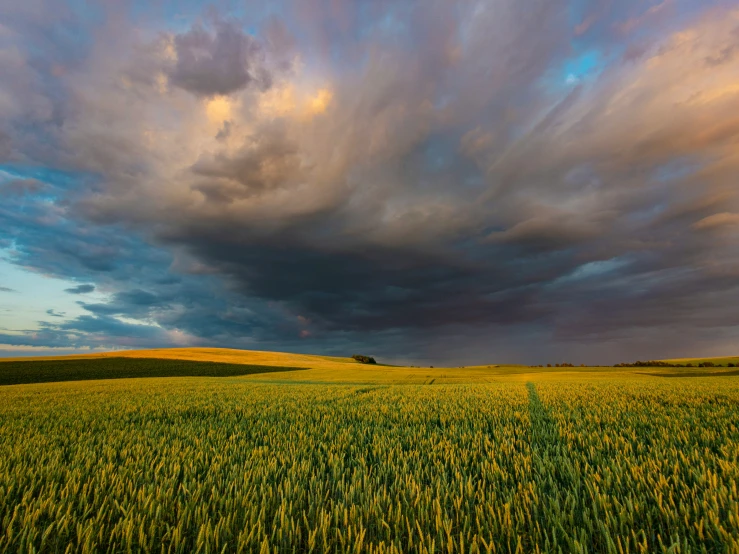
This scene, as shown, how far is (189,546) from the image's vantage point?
253 cm

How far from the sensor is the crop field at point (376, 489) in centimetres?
249

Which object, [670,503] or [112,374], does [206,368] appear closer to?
[112,374]

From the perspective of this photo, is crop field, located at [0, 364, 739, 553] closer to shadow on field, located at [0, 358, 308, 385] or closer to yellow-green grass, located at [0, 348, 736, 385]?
yellow-green grass, located at [0, 348, 736, 385]

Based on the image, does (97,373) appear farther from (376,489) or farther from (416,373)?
(376,489)

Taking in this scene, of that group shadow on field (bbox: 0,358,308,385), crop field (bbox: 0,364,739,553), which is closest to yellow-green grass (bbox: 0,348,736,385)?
shadow on field (bbox: 0,358,308,385)

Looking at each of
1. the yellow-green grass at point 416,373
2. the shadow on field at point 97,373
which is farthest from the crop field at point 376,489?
the shadow on field at point 97,373

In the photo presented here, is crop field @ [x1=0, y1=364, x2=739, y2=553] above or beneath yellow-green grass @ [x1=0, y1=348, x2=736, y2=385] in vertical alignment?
above

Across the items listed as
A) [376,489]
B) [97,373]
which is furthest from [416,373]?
[376,489]

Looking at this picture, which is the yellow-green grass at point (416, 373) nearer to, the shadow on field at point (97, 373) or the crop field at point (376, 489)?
the shadow on field at point (97, 373)

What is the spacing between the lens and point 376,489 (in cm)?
344

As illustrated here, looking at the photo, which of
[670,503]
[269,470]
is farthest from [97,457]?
[670,503]

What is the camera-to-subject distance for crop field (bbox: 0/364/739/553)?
8.17ft

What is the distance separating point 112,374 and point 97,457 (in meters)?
49.1

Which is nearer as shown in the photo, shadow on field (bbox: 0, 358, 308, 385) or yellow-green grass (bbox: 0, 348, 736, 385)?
yellow-green grass (bbox: 0, 348, 736, 385)
